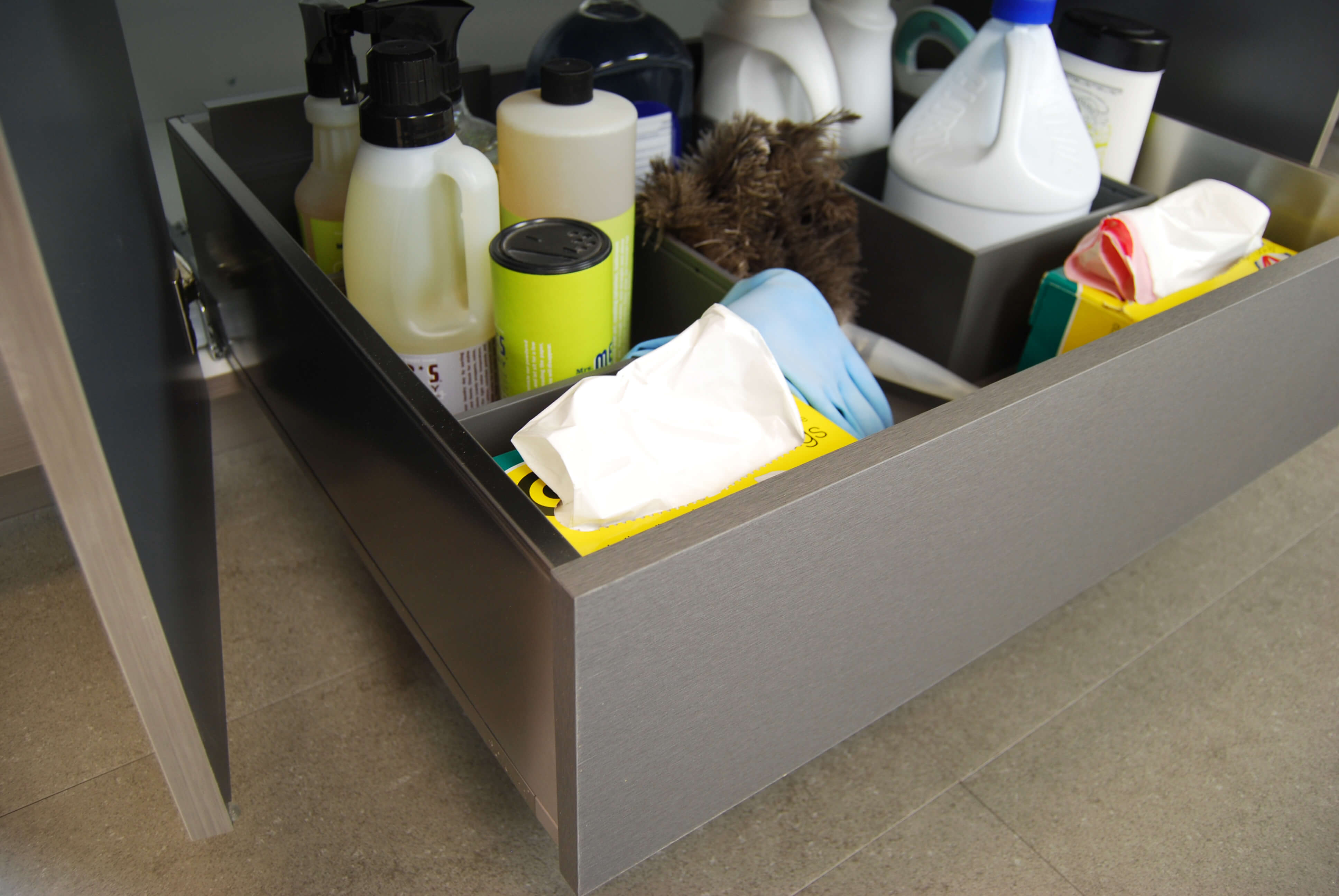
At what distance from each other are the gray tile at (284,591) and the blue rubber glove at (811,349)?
0.34 meters

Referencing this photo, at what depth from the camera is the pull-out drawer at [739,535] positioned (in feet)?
1.23

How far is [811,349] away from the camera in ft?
1.85

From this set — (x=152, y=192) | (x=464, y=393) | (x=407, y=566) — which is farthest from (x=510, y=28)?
(x=407, y=566)

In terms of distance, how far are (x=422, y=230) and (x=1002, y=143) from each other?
42 centimetres

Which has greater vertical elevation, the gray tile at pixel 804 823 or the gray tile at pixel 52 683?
the gray tile at pixel 804 823

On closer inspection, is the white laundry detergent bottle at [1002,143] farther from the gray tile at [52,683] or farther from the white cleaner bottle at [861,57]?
Answer: the gray tile at [52,683]

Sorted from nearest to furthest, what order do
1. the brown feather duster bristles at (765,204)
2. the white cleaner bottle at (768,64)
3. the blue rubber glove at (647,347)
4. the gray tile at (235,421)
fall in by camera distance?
the blue rubber glove at (647,347), the brown feather duster bristles at (765,204), the white cleaner bottle at (768,64), the gray tile at (235,421)

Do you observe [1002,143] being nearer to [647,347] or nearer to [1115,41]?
[1115,41]

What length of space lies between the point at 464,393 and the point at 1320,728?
668 mm

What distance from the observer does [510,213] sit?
59cm

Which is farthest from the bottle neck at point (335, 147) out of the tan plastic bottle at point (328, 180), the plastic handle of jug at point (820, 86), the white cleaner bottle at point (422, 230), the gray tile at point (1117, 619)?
the gray tile at point (1117, 619)

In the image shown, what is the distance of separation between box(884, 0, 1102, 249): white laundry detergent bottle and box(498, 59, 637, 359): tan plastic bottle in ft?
0.83

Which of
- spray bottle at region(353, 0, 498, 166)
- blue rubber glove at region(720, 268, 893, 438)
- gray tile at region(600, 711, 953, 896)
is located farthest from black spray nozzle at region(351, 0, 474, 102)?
gray tile at region(600, 711, 953, 896)

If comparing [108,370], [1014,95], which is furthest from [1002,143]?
[108,370]
